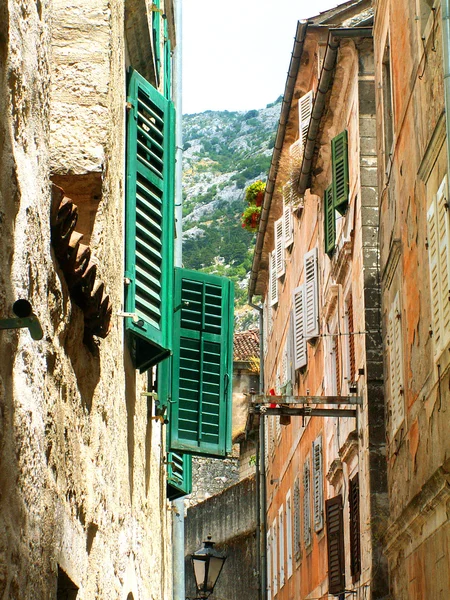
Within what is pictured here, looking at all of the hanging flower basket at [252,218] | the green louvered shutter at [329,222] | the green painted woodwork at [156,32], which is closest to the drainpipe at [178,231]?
the green painted woodwork at [156,32]

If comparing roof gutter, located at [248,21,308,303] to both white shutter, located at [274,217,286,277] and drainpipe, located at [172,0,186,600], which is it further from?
drainpipe, located at [172,0,186,600]

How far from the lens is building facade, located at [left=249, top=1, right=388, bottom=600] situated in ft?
42.8

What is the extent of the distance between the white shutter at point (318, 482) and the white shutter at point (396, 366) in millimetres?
6445

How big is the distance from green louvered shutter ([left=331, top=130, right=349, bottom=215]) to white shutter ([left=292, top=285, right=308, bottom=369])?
390cm

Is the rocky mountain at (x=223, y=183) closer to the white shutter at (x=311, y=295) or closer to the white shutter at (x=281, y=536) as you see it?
the white shutter at (x=281, y=536)

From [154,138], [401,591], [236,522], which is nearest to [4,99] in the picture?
[154,138]

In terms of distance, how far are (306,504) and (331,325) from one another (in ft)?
12.0

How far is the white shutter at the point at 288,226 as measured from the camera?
22797mm

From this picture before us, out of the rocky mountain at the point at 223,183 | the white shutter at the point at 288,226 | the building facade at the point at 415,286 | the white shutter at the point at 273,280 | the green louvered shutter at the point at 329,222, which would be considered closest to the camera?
the building facade at the point at 415,286

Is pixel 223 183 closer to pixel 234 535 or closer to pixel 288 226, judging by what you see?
pixel 234 535

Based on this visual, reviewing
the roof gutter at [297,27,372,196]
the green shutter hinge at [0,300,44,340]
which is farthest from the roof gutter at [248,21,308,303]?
the green shutter hinge at [0,300,44,340]

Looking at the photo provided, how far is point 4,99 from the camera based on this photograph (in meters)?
3.47

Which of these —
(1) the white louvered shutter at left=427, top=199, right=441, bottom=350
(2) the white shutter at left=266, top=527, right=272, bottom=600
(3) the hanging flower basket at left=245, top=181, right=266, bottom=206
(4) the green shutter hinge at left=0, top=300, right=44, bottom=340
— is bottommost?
(2) the white shutter at left=266, top=527, right=272, bottom=600

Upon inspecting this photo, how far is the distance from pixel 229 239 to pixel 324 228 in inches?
2508
